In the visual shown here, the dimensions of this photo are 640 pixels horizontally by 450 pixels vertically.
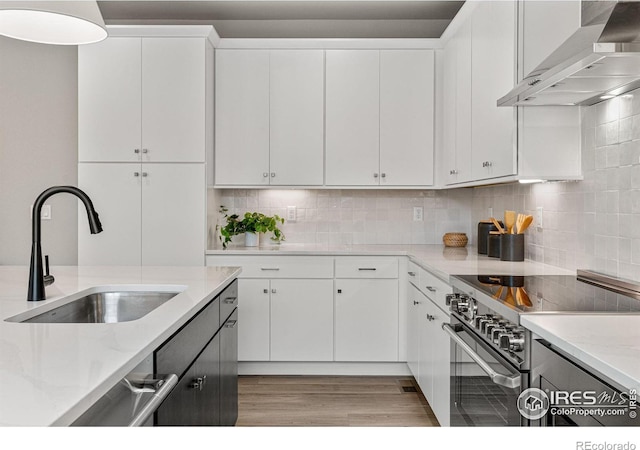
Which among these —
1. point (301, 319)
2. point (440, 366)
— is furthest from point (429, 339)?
point (301, 319)

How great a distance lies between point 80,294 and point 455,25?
274 cm

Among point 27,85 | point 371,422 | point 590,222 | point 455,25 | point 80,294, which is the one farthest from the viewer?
point 27,85

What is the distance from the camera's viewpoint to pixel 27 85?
3.99 metres

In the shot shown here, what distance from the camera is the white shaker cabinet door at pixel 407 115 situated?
3.81 meters

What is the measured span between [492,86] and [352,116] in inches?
49.8

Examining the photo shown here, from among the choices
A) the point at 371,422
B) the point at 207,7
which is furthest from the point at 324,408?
the point at 207,7

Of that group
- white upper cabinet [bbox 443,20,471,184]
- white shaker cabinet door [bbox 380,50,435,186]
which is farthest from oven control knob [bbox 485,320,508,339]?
white shaker cabinet door [bbox 380,50,435,186]

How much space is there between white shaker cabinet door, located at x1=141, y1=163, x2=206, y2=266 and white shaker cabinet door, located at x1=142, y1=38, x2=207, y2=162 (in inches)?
4.4

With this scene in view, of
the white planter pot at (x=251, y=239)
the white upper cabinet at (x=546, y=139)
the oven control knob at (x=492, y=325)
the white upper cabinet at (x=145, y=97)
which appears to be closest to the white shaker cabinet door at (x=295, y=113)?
the white planter pot at (x=251, y=239)

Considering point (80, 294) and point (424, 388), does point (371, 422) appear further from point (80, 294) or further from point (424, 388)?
point (80, 294)

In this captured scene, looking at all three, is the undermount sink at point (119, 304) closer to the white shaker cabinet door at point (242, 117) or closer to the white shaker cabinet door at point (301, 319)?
the white shaker cabinet door at point (301, 319)

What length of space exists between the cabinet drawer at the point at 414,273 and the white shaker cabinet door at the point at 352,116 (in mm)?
700

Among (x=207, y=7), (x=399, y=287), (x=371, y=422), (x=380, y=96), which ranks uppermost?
(x=207, y=7)
